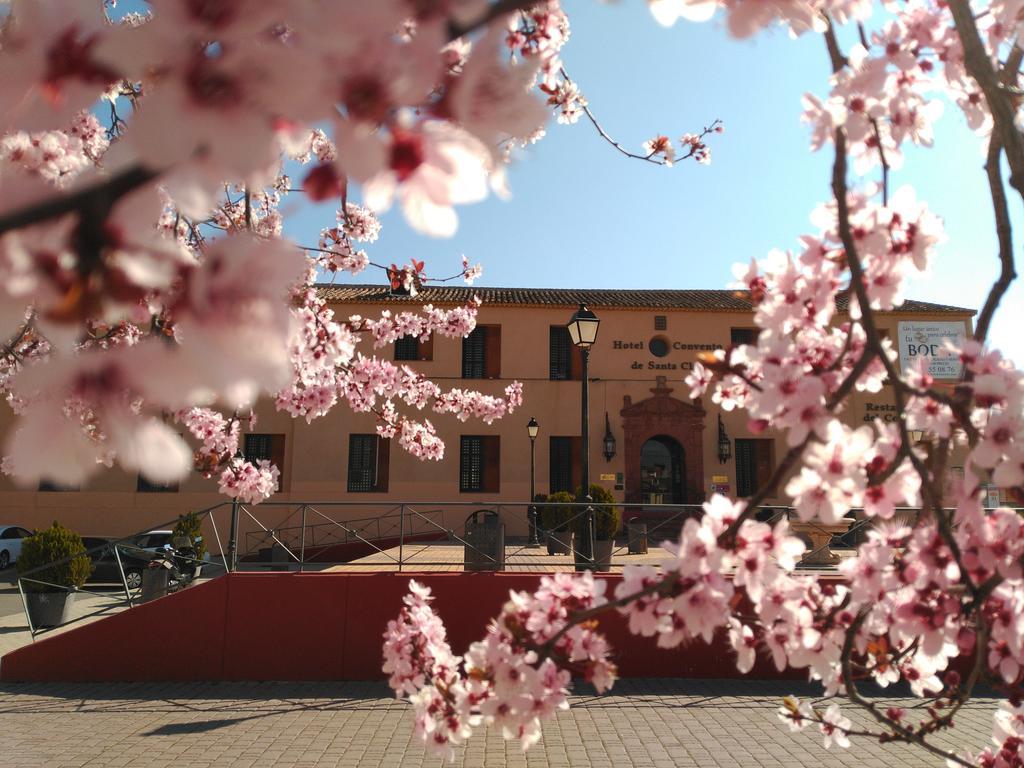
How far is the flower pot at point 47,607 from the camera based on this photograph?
8.56 meters

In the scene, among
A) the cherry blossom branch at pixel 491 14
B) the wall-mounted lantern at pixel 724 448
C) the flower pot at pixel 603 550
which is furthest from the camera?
the wall-mounted lantern at pixel 724 448

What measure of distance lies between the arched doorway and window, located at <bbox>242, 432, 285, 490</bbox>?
9.98m

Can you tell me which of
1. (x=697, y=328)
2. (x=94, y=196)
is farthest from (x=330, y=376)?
(x=697, y=328)

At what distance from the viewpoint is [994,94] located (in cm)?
162

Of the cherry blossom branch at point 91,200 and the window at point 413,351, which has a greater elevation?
the window at point 413,351

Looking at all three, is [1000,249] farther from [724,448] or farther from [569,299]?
[569,299]

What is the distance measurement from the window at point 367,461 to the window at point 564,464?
4.60 m

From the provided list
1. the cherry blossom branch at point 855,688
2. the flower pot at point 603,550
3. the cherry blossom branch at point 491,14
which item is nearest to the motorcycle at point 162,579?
the flower pot at point 603,550

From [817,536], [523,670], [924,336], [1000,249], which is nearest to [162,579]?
[523,670]

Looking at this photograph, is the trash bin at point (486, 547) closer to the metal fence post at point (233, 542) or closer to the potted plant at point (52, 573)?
the metal fence post at point (233, 542)

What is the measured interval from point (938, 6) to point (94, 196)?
2126mm

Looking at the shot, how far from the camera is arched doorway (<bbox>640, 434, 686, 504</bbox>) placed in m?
18.2

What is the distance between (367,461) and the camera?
18078mm

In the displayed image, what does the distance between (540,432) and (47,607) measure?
12.0 m
